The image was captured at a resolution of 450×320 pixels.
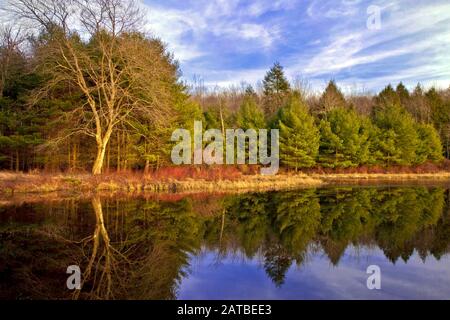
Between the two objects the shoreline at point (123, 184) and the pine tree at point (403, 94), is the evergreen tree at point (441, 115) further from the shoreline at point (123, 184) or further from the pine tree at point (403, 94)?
the shoreline at point (123, 184)

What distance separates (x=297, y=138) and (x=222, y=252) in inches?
1108

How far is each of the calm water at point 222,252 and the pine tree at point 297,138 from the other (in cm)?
2110

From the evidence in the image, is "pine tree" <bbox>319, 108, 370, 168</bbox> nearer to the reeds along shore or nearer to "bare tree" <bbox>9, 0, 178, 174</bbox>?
the reeds along shore

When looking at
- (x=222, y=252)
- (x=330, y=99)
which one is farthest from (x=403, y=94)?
(x=222, y=252)

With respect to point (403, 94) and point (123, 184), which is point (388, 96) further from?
point (123, 184)

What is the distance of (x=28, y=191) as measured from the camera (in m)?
18.8

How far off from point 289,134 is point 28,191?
24.0 metres

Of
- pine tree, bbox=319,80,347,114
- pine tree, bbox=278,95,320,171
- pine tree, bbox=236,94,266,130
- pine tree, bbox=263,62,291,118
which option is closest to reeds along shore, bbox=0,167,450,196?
pine tree, bbox=278,95,320,171

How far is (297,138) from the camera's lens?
35.2 meters

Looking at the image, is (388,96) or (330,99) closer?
(330,99)

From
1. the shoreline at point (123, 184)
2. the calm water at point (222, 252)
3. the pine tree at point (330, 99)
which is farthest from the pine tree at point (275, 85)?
the calm water at point (222, 252)

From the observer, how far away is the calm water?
571 centimetres

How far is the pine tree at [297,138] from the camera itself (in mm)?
35125
